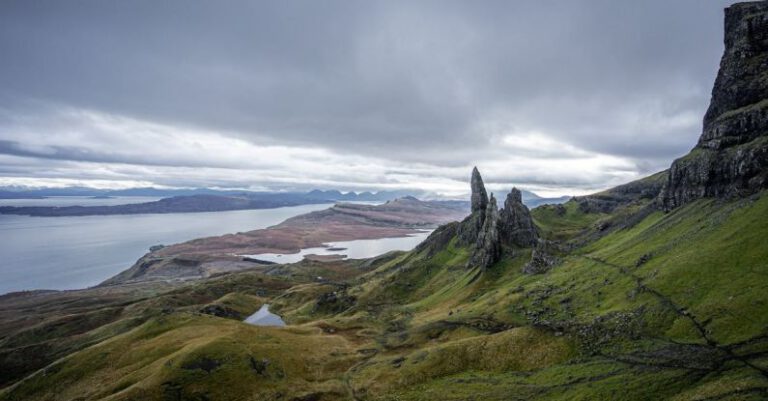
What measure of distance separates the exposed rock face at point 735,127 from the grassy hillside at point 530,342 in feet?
24.9

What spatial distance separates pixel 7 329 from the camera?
179375 mm

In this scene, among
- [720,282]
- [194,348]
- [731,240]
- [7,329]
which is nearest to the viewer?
[720,282]

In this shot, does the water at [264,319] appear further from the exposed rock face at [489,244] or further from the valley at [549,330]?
the exposed rock face at [489,244]

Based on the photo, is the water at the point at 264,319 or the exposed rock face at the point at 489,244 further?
the water at the point at 264,319

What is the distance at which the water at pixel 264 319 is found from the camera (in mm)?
160500

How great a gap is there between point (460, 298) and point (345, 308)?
2282 inches

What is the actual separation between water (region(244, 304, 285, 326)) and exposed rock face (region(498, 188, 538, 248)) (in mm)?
103135

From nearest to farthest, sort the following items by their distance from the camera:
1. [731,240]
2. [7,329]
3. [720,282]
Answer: [720,282] → [731,240] → [7,329]

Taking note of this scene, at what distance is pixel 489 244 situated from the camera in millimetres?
151625

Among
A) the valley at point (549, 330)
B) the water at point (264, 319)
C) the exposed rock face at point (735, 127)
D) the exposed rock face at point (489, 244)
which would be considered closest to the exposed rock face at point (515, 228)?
the valley at point (549, 330)

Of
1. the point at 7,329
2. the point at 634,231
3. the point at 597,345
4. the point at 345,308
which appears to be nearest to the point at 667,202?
the point at 634,231

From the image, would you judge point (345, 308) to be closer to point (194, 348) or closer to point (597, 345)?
point (194, 348)

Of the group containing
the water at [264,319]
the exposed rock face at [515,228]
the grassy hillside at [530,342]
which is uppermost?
the exposed rock face at [515,228]

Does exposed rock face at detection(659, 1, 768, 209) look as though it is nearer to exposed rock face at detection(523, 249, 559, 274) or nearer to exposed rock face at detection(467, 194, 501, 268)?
exposed rock face at detection(523, 249, 559, 274)
